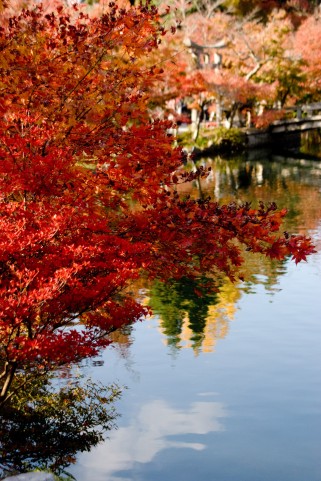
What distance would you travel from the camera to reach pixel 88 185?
9000mm

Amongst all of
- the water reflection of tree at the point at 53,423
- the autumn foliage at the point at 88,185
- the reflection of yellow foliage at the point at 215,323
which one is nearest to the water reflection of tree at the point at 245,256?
the reflection of yellow foliage at the point at 215,323

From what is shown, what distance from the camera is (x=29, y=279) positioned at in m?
6.62

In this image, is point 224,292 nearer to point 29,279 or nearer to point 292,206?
point 29,279

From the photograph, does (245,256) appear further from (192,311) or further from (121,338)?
(121,338)

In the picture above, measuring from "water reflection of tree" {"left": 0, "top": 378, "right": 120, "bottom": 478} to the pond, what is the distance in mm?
201

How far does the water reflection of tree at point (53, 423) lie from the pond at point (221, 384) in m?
0.20

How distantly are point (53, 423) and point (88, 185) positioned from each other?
9.74 ft

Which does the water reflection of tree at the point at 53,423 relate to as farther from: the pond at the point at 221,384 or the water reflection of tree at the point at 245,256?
the water reflection of tree at the point at 245,256

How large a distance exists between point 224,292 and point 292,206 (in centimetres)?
1156

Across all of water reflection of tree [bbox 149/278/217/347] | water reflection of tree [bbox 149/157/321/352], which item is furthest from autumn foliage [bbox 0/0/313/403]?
water reflection of tree [bbox 149/278/217/347]

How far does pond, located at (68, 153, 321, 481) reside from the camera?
8.31 m

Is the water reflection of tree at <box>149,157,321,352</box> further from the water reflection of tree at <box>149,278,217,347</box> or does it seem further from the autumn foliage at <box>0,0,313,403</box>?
the autumn foliage at <box>0,0,313,403</box>

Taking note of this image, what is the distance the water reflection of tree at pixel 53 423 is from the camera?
8.23 m

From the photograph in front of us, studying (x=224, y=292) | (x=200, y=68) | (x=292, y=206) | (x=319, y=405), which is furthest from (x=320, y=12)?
(x=319, y=405)
